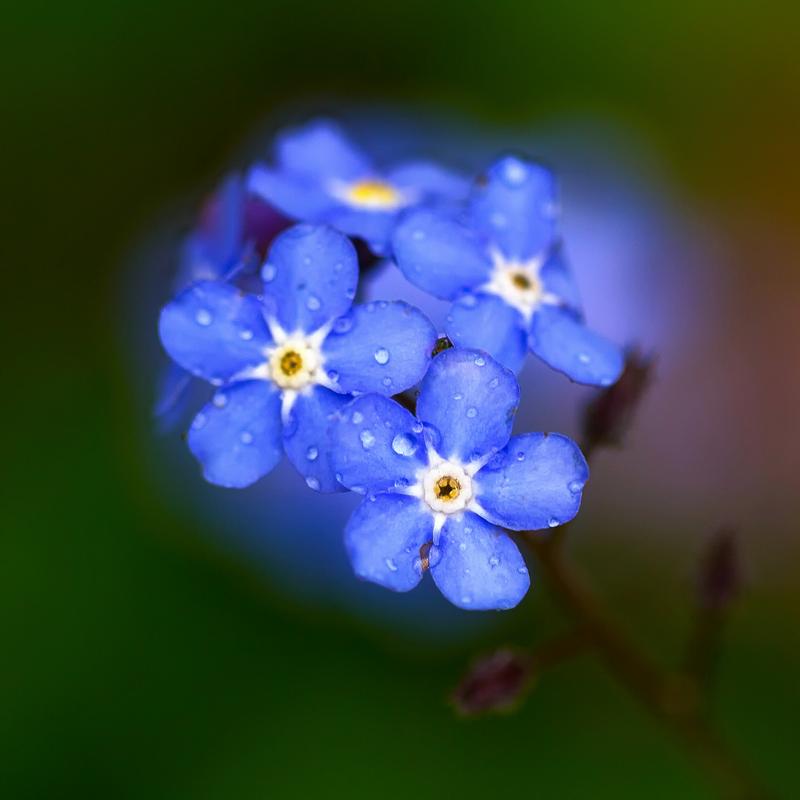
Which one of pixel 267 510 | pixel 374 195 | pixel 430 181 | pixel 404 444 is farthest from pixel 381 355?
pixel 267 510

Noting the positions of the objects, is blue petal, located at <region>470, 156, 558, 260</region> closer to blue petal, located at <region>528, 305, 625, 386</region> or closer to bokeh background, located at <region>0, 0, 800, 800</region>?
blue petal, located at <region>528, 305, 625, 386</region>

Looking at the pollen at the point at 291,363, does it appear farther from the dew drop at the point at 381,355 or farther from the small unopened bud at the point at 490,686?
the small unopened bud at the point at 490,686

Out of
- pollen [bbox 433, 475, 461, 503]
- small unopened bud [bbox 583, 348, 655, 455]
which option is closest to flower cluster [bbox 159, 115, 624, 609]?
pollen [bbox 433, 475, 461, 503]

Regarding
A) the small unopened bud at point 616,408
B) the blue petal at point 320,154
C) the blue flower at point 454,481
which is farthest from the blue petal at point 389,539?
the blue petal at point 320,154

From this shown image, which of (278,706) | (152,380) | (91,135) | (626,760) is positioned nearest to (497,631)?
(626,760)

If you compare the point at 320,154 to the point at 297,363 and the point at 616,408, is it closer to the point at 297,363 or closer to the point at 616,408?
the point at 297,363
